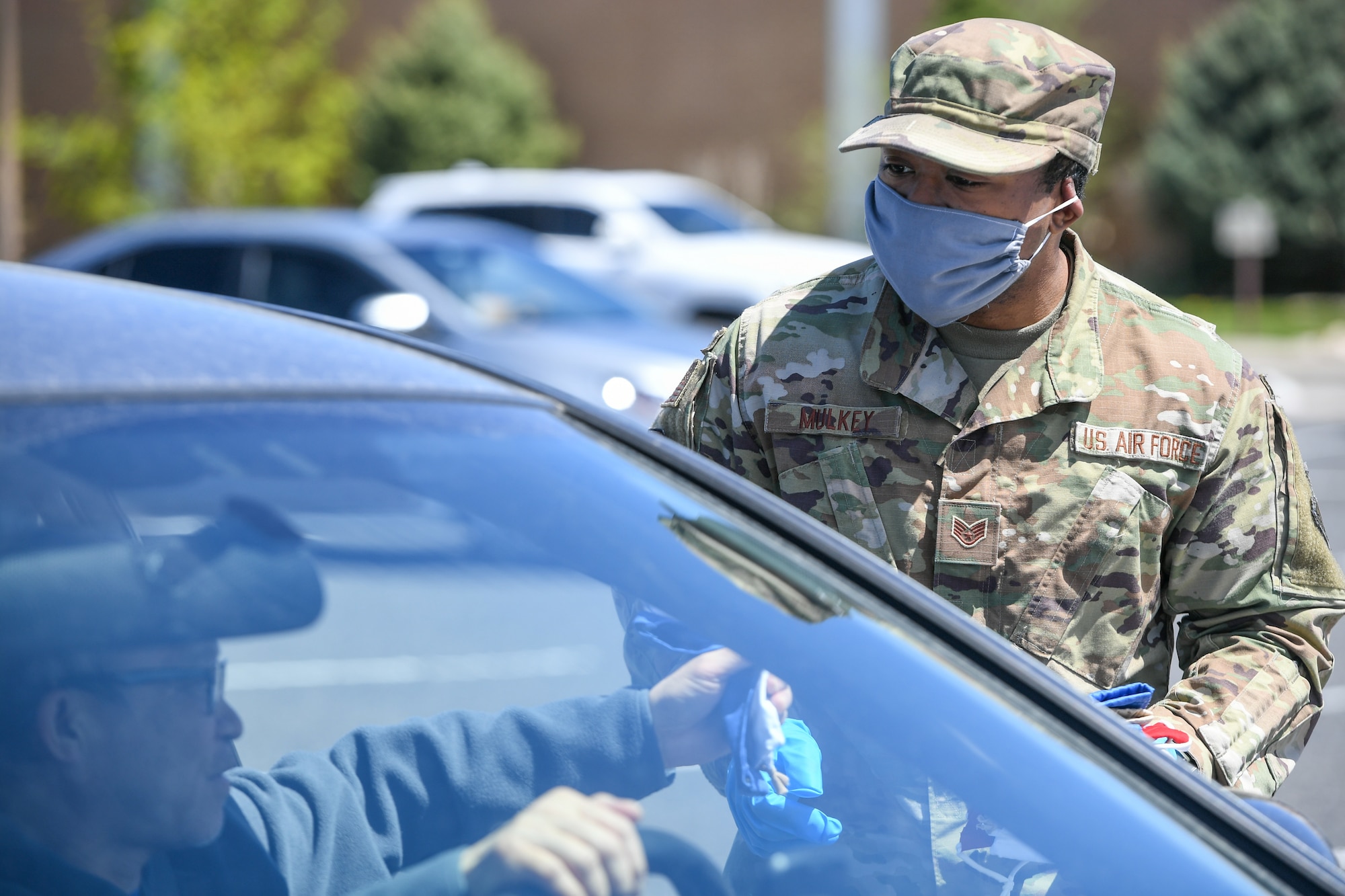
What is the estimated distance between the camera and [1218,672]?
1.93m

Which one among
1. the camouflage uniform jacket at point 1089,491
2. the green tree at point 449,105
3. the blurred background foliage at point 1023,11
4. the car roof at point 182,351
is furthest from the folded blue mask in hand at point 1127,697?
the green tree at point 449,105

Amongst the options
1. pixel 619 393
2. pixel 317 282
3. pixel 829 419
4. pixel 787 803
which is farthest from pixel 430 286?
pixel 787 803

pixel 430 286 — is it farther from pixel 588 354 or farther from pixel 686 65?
pixel 686 65

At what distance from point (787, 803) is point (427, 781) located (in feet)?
1.07

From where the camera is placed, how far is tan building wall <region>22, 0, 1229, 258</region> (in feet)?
90.6

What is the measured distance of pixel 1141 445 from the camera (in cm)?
196

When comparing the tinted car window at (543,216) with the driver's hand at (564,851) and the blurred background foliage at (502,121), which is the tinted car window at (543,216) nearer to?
the blurred background foliage at (502,121)

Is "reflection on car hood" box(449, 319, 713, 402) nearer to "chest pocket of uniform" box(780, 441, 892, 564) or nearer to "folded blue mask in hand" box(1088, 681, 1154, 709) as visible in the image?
"chest pocket of uniform" box(780, 441, 892, 564)

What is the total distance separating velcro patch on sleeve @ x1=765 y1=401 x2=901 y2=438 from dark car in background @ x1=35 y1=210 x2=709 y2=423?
4753mm

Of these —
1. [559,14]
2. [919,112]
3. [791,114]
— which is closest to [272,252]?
[919,112]

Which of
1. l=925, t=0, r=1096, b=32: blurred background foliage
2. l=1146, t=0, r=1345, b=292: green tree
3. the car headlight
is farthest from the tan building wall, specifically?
the car headlight

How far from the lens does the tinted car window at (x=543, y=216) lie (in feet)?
51.6

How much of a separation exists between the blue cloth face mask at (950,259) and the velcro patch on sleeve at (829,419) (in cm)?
16

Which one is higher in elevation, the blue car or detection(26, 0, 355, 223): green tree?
the blue car
